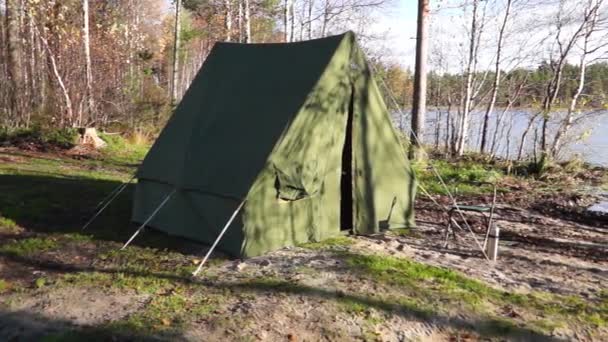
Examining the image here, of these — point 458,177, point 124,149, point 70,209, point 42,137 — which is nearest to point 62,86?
point 42,137

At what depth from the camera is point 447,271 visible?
566 cm

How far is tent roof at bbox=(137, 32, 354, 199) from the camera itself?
20.5ft

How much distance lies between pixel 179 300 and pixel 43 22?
14.0 meters

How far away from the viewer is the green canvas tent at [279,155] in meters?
6.08

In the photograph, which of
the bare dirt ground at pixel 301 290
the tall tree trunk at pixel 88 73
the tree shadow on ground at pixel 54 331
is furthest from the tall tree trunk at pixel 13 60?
the tree shadow on ground at pixel 54 331

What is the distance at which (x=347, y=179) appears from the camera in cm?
705

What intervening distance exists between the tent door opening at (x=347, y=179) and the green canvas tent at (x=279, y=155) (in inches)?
0.5

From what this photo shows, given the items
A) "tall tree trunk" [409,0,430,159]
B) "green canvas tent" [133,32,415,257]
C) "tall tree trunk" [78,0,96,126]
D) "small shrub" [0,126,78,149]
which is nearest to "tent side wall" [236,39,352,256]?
"green canvas tent" [133,32,415,257]

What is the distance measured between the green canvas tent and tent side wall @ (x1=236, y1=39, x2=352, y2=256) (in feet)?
0.04

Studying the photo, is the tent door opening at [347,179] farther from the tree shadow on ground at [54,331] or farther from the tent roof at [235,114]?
the tree shadow on ground at [54,331]

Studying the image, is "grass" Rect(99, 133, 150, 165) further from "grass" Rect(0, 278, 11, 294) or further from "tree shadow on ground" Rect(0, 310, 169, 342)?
"tree shadow on ground" Rect(0, 310, 169, 342)

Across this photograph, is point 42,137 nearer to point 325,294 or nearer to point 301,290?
point 301,290

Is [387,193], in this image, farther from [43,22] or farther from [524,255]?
[43,22]

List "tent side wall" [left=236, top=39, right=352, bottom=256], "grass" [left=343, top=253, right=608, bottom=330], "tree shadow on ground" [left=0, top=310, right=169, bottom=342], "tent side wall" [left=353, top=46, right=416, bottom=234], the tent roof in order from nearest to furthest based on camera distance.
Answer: "tree shadow on ground" [left=0, top=310, right=169, bottom=342], "grass" [left=343, top=253, right=608, bottom=330], "tent side wall" [left=236, top=39, right=352, bottom=256], the tent roof, "tent side wall" [left=353, top=46, right=416, bottom=234]
